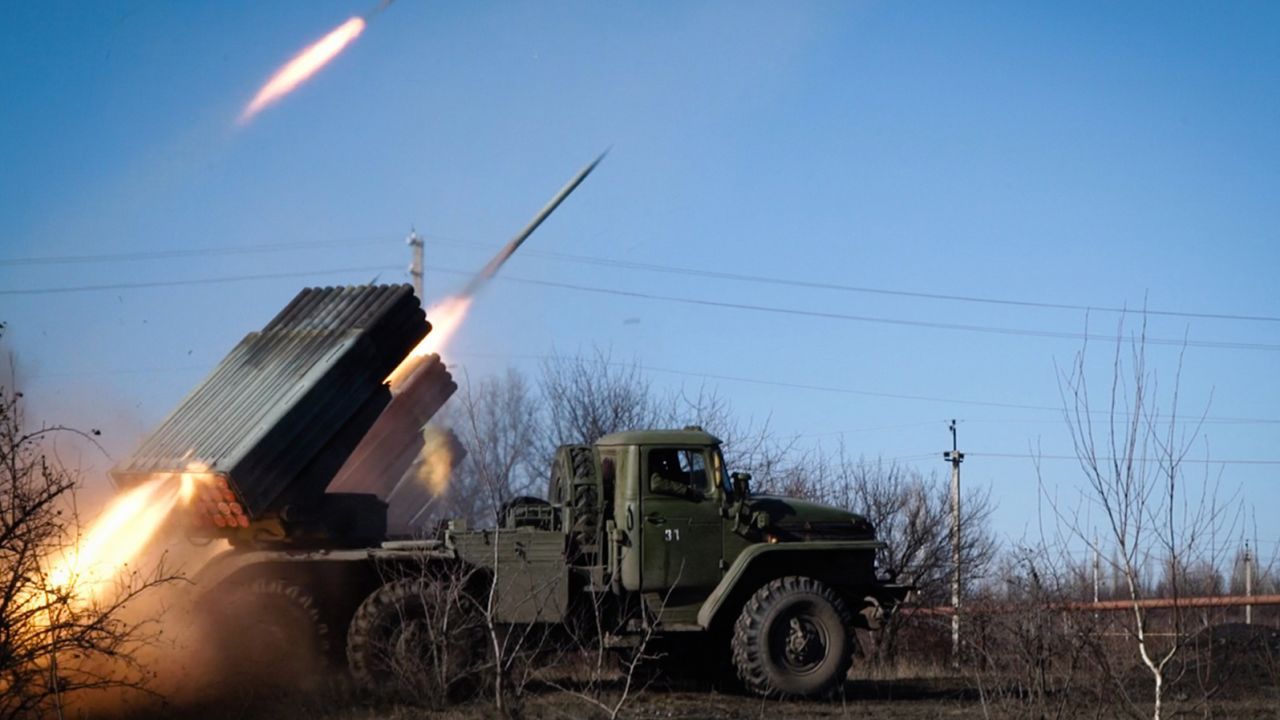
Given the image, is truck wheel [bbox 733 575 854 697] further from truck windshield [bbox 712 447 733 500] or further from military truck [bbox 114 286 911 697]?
truck windshield [bbox 712 447 733 500]

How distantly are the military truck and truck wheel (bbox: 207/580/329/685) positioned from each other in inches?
1.0

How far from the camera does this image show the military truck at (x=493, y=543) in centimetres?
1577

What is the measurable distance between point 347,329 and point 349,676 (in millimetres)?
4014

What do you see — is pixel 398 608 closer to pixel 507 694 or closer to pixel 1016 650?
pixel 507 694

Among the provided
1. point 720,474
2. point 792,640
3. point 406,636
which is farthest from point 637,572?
point 406,636

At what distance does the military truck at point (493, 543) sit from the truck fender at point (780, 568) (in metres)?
0.03

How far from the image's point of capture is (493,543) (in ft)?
53.5

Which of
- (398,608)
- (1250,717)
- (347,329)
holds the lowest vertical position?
(1250,717)

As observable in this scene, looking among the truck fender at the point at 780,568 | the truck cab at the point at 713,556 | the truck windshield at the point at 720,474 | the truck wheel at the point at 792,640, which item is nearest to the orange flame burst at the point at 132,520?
the truck cab at the point at 713,556

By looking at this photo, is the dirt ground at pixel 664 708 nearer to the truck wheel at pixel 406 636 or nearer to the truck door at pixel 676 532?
the truck wheel at pixel 406 636

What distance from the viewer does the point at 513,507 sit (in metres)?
17.2

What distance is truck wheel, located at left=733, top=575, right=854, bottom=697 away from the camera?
1594cm

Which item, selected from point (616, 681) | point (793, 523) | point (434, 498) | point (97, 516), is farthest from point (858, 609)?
point (434, 498)

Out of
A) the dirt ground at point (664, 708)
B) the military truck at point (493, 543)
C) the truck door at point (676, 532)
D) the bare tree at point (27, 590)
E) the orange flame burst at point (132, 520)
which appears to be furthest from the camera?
the truck door at point (676, 532)
